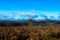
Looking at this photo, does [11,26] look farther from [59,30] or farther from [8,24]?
[59,30]

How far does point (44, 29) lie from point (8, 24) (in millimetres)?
2863

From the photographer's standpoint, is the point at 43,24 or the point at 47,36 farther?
the point at 43,24

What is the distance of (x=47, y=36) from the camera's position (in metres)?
19.8

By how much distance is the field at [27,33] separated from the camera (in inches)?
740

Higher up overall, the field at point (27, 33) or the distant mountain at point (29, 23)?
the distant mountain at point (29, 23)

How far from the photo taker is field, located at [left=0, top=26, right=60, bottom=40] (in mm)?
18797

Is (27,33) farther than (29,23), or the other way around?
(29,23)

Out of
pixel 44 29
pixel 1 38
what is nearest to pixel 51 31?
pixel 44 29

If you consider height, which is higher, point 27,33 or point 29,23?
point 29,23

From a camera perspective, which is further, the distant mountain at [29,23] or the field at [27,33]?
the distant mountain at [29,23]

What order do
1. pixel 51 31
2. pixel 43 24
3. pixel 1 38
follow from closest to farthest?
pixel 1 38 → pixel 51 31 → pixel 43 24

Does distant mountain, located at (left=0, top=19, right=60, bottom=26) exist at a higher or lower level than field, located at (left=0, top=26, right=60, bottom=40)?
higher

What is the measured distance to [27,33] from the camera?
1914cm

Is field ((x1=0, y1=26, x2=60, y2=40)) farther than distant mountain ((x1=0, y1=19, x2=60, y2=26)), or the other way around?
distant mountain ((x1=0, y1=19, x2=60, y2=26))
